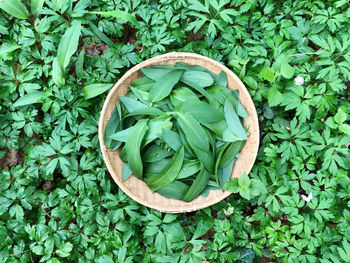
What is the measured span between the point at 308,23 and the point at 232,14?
570 millimetres

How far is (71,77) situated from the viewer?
2.11m

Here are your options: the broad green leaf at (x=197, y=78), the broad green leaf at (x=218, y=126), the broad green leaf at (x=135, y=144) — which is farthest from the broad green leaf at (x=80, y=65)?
the broad green leaf at (x=218, y=126)

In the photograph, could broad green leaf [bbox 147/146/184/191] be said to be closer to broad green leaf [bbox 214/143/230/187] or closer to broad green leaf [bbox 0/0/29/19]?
broad green leaf [bbox 214/143/230/187]

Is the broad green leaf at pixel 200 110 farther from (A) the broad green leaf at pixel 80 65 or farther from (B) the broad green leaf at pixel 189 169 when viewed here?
(A) the broad green leaf at pixel 80 65

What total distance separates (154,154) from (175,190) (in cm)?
29

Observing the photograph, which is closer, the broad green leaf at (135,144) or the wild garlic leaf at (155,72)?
the broad green leaf at (135,144)

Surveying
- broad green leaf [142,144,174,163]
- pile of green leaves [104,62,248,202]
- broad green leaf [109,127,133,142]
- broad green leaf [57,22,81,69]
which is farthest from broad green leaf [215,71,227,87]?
broad green leaf [57,22,81,69]

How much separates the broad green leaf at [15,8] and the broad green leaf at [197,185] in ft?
5.38

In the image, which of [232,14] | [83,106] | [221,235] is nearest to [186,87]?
[232,14]

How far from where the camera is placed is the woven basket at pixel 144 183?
197 centimetres

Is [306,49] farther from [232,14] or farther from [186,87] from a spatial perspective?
[186,87]

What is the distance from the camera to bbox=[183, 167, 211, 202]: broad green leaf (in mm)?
1979

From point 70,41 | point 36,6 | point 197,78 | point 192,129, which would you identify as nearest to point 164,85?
point 197,78

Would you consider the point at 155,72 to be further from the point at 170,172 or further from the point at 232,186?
the point at 232,186
